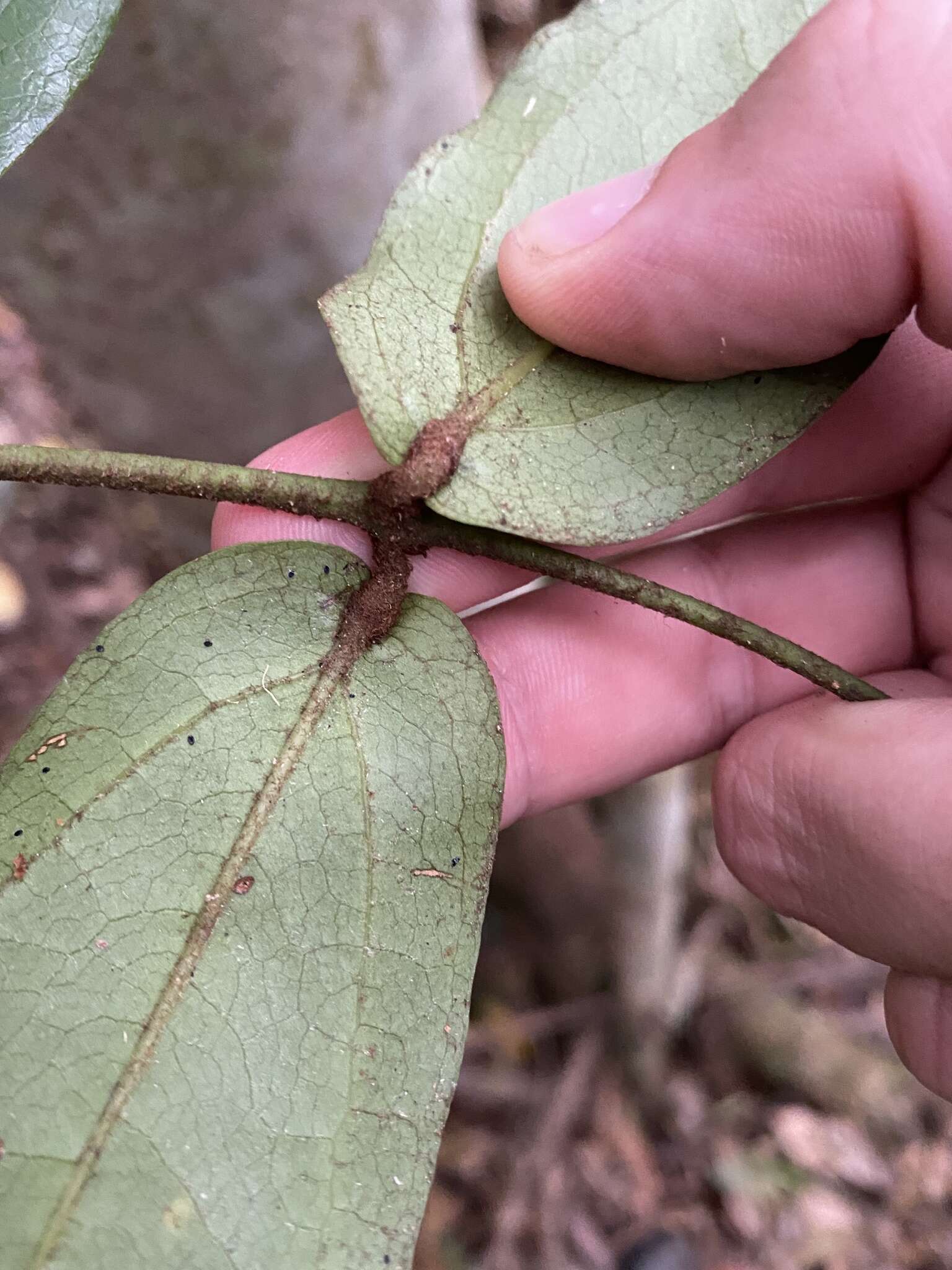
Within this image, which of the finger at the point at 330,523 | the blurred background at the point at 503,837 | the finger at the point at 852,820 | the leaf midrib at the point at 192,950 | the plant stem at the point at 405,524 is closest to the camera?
the leaf midrib at the point at 192,950

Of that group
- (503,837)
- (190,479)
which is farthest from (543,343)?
(503,837)

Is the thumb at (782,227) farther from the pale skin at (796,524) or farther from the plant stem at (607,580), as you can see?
the plant stem at (607,580)

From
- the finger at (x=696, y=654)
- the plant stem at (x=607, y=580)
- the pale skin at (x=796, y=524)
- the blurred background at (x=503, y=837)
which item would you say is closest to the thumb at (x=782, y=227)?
the pale skin at (x=796, y=524)

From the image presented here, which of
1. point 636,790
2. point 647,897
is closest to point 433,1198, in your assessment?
point 647,897

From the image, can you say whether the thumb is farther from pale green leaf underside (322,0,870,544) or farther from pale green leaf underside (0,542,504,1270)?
pale green leaf underside (0,542,504,1270)

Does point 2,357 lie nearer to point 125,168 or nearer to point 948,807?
point 125,168
